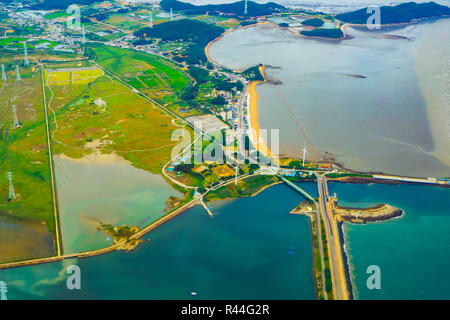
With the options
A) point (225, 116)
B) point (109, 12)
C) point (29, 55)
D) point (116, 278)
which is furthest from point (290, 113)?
point (109, 12)

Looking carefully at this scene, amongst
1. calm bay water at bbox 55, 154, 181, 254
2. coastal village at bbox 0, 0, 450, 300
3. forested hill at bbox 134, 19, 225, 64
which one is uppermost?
forested hill at bbox 134, 19, 225, 64

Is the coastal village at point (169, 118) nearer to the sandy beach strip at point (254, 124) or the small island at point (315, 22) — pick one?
the sandy beach strip at point (254, 124)

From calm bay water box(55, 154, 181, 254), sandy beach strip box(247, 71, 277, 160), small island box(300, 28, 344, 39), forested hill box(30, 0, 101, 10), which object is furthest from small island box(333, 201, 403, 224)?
forested hill box(30, 0, 101, 10)

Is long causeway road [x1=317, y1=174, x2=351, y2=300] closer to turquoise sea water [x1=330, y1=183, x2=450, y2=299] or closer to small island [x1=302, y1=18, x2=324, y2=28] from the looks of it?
turquoise sea water [x1=330, y1=183, x2=450, y2=299]

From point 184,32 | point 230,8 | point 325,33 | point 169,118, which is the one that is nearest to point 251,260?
point 169,118

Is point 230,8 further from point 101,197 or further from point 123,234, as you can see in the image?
point 123,234

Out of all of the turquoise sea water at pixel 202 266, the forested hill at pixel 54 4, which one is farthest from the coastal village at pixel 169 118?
the forested hill at pixel 54 4
